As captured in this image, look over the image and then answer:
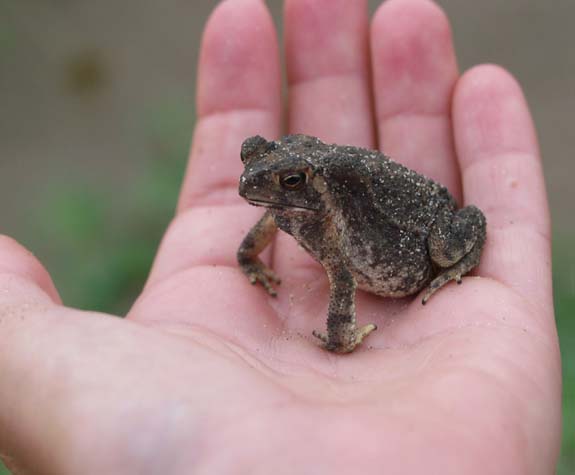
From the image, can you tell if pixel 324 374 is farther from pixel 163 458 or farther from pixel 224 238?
pixel 224 238

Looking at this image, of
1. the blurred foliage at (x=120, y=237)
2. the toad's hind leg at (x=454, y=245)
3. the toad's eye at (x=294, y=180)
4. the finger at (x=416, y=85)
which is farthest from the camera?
the blurred foliage at (x=120, y=237)

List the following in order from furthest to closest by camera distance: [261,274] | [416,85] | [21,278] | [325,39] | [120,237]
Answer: [120,237] < [325,39] < [416,85] < [261,274] < [21,278]

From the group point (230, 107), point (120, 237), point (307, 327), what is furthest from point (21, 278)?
point (120, 237)

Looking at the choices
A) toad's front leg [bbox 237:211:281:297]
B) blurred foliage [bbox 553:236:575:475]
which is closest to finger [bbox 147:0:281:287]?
toad's front leg [bbox 237:211:281:297]

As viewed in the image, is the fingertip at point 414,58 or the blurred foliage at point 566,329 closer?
the blurred foliage at point 566,329

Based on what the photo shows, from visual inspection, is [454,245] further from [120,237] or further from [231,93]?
[120,237]

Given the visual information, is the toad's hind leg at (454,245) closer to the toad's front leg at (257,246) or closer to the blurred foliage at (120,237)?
the toad's front leg at (257,246)

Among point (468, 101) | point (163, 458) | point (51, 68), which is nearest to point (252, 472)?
point (163, 458)

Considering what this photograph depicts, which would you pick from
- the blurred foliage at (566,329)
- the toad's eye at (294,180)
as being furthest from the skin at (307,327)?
the blurred foliage at (566,329)
